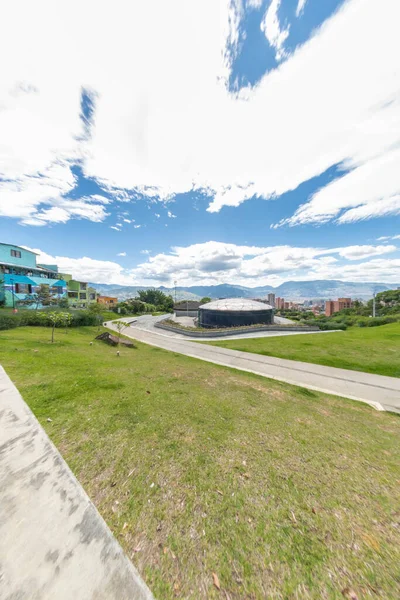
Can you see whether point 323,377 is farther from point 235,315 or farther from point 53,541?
point 235,315

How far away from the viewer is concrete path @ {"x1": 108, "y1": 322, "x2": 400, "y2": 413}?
27.9 feet

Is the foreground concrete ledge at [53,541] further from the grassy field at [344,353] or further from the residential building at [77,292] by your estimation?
the residential building at [77,292]

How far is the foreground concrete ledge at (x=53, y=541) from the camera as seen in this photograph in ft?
6.63

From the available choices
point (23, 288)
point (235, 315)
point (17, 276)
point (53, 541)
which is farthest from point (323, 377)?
point (23, 288)

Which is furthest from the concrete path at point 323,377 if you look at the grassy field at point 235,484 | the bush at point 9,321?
the bush at point 9,321

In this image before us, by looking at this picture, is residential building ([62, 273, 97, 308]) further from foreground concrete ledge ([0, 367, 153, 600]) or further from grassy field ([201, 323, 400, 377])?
foreground concrete ledge ([0, 367, 153, 600])

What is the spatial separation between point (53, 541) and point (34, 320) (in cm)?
2374

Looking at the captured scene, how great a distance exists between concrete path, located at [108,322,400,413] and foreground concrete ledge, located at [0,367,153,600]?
30.1 ft

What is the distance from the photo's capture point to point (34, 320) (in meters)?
20.5

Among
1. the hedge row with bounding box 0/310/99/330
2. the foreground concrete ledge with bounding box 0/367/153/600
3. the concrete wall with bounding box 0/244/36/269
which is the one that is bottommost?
the foreground concrete ledge with bounding box 0/367/153/600

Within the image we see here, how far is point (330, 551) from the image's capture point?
Result: 2.54 m

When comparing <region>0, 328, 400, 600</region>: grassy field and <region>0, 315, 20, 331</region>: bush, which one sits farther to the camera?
<region>0, 315, 20, 331</region>: bush

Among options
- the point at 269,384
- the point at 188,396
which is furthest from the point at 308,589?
the point at 269,384

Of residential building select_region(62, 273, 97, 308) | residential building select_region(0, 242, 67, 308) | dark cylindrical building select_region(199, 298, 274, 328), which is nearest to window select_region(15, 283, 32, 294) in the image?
residential building select_region(0, 242, 67, 308)
